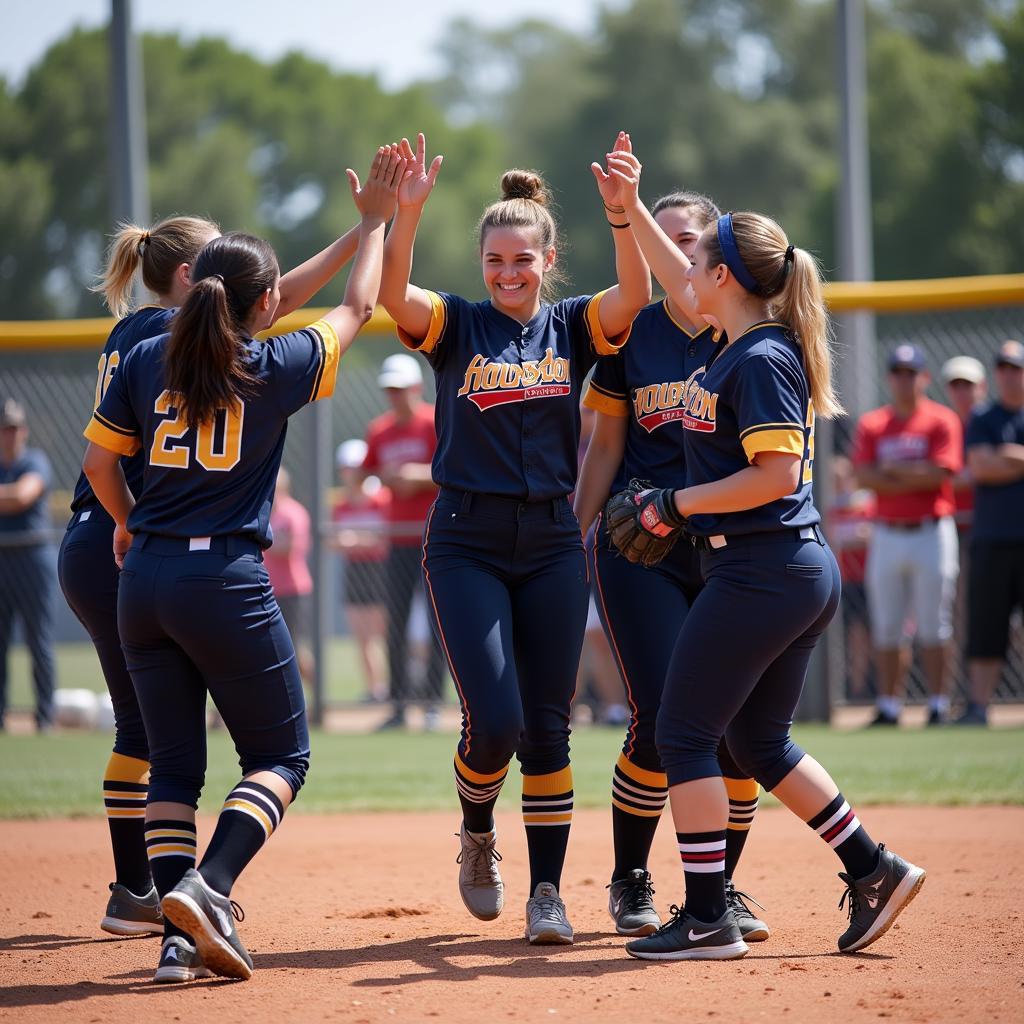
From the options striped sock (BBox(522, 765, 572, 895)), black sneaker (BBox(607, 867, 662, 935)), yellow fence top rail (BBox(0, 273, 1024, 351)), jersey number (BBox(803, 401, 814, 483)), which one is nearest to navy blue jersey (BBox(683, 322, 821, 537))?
jersey number (BBox(803, 401, 814, 483))

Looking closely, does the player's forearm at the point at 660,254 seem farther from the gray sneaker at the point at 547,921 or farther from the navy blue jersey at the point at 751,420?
the gray sneaker at the point at 547,921

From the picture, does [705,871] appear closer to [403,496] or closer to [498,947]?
[498,947]

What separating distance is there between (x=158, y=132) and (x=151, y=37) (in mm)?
4560

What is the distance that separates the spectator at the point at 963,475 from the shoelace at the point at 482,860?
5.84 m

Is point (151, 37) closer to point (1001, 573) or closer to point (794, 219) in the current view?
point (794, 219)

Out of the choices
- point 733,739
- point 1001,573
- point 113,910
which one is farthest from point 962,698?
point 113,910

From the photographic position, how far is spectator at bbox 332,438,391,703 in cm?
1081

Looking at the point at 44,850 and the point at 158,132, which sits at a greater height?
the point at 158,132

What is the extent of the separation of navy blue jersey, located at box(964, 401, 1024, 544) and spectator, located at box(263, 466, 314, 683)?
16.5 ft

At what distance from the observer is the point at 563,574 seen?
14.2 feet

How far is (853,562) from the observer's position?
10.8 meters

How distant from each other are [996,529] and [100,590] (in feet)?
20.7

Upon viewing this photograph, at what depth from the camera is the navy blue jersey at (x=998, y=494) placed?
8.97m

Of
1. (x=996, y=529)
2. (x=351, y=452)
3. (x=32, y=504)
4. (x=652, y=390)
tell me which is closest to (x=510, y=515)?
(x=652, y=390)
